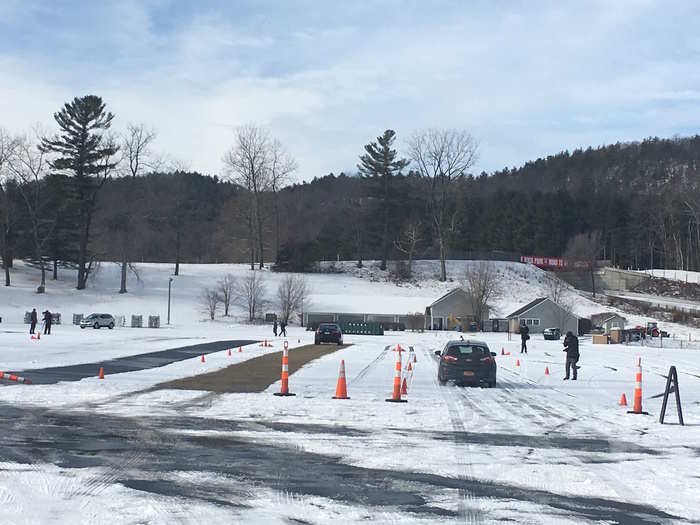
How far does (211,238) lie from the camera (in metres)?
142

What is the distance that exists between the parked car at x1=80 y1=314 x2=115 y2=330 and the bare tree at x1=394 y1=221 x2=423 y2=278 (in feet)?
154

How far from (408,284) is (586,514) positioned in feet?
299

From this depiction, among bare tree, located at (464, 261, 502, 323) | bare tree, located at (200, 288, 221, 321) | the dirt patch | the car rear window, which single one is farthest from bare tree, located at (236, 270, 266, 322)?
the car rear window

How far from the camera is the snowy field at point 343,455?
8.31 m

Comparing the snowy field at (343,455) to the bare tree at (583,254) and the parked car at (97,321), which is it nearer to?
the parked car at (97,321)

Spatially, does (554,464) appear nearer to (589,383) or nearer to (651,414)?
(651,414)

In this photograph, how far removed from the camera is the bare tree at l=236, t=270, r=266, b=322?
81438 mm

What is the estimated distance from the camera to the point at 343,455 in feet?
37.4

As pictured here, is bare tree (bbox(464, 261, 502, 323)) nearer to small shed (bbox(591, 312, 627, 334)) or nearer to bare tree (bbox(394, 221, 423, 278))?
bare tree (bbox(394, 221, 423, 278))

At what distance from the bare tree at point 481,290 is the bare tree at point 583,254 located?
739 inches

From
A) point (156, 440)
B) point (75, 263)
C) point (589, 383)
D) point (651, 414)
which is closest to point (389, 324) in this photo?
point (75, 263)

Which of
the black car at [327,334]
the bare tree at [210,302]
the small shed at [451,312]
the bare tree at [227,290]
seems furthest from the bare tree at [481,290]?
the black car at [327,334]

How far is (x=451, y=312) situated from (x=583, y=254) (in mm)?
37414

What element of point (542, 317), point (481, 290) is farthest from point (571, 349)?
point (481, 290)
